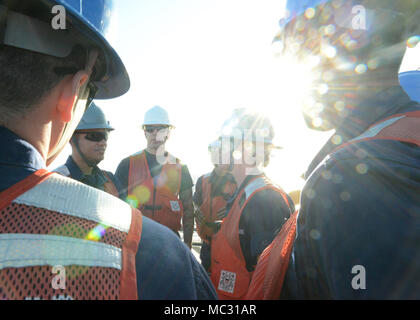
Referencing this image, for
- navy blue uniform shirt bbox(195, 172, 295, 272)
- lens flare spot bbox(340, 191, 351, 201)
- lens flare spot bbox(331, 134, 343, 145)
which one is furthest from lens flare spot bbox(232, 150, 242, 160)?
lens flare spot bbox(340, 191, 351, 201)

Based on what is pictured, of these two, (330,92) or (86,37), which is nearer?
(86,37)

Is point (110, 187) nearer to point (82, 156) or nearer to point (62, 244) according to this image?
point (82, 156)

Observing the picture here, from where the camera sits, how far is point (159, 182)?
506 cm

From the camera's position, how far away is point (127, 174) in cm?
498

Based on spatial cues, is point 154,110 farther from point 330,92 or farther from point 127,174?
point 330,92

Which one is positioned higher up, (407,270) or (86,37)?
(86,37)

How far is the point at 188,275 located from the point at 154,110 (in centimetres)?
521

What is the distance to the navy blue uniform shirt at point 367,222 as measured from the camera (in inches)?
32.4

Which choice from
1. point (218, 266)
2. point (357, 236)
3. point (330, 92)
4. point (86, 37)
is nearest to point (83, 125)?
point (218, 266)

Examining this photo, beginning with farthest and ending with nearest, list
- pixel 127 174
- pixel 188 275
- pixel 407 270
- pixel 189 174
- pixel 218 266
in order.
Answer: pixel 189 174, pixel 127 174, pixel 218 266, pixel 188 275, pixel 407 270

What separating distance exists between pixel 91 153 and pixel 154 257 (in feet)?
11.6

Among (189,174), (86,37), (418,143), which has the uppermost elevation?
(86,37)

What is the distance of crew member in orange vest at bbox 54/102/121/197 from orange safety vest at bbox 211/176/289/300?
1.93 meters

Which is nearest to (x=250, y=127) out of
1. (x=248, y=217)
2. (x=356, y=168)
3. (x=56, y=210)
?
(x=248, y=217)
